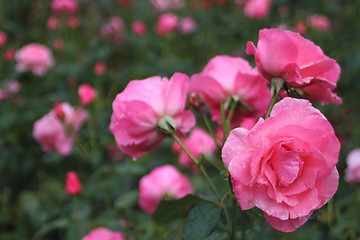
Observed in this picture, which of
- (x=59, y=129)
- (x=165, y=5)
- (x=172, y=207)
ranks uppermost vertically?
(x=172, y=207)

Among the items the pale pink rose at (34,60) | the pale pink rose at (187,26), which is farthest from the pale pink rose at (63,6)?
the pale pink rose at (187,26)

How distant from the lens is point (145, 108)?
23.7 inches

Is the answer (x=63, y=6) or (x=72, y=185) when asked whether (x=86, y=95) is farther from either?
(x=63, y=6)

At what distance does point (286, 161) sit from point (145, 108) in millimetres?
241

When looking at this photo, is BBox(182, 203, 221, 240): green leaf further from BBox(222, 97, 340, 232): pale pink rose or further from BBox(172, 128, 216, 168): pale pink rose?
BBox(172, 128, 216, 168): pale pink rose

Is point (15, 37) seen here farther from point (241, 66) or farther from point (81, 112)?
point (241, 66)

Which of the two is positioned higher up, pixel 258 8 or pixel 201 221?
pixel 201 221

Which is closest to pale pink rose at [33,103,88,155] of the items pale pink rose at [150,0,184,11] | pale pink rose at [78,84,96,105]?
pale pink rose at [78,84,96,105]

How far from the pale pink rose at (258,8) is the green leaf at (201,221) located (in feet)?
6.48

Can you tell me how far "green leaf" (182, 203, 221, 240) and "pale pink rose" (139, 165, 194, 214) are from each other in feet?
1.92

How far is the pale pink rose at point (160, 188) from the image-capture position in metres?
1.18

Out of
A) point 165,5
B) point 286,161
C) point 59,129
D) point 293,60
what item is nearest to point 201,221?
point 286,161

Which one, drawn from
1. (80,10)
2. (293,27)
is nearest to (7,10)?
(80,10)

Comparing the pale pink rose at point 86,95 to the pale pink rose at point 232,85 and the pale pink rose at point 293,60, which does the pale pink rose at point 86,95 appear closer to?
the pale pink rose at point 232,85
